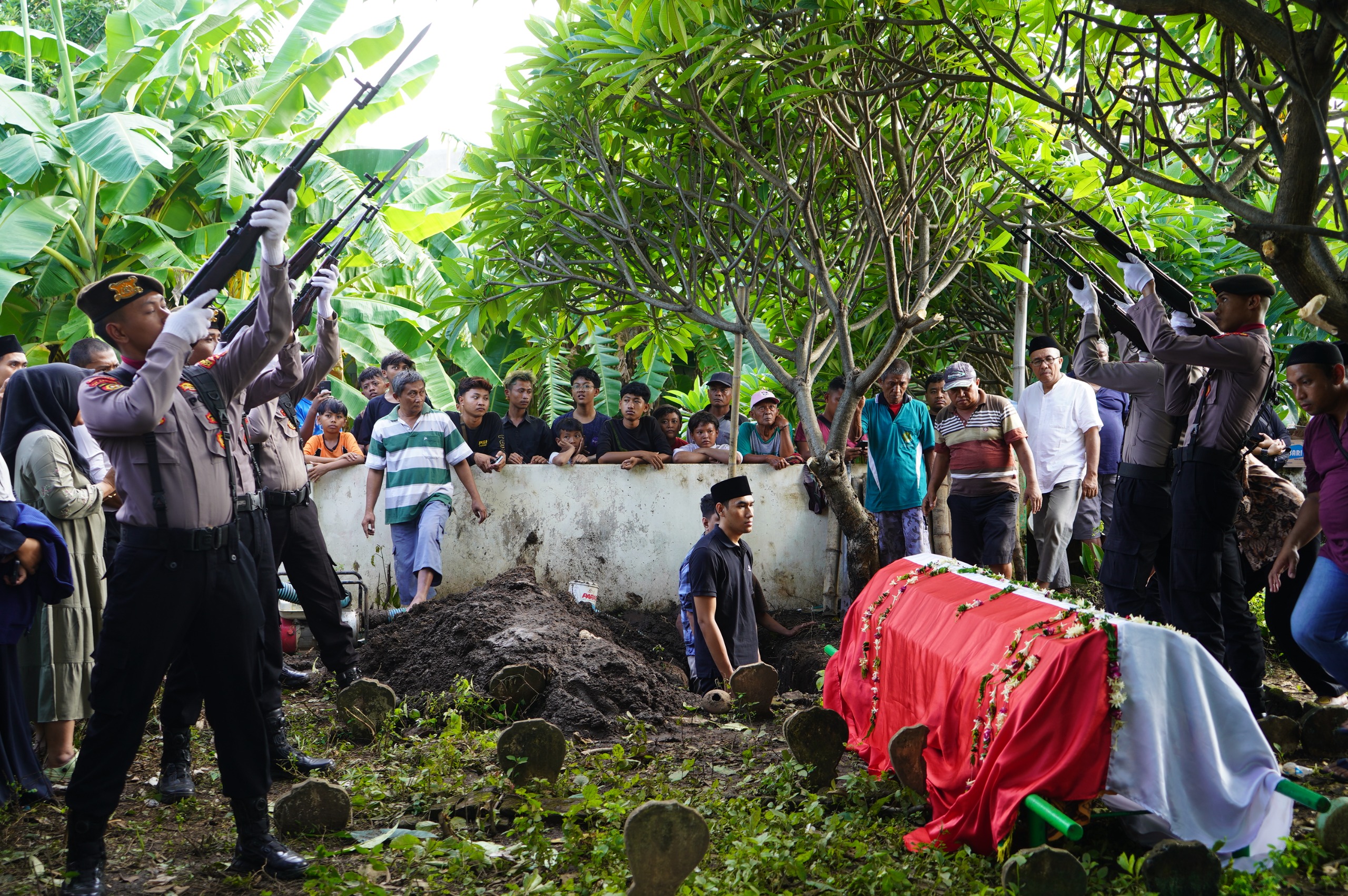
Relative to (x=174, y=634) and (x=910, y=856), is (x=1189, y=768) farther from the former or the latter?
(x=174, y=634)

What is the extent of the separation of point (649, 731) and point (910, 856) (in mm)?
1988

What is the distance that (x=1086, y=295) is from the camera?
17.5ft

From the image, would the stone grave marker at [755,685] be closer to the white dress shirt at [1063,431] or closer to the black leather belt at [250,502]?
the black leather belt at [250,502]

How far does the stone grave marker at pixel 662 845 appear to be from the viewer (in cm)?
285

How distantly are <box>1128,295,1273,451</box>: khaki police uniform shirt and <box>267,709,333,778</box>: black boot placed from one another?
4226 mm

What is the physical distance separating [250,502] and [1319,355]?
4.44m

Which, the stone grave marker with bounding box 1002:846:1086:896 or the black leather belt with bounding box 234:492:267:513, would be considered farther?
the black leather belt with bounding box 234:492:267:513

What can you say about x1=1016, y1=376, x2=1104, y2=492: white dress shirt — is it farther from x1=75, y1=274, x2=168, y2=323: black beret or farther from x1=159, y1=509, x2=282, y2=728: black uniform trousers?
x1=75, y1=274, x2=168, y2=323: black beret

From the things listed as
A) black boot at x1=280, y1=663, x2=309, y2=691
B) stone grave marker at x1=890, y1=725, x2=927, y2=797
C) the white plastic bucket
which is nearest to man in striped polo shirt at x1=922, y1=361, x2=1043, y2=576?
the white plastic bucket

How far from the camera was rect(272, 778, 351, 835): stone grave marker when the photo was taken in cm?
360

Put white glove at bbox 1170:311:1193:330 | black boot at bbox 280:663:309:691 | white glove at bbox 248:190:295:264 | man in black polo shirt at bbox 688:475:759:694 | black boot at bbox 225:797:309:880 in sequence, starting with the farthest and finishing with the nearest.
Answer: black boot at bbox 280:663:309:691
man in black polo shirt at bbox 688:475:759:694
white glove at bbox 1170:311:1193:330
white glove at bbox 248:190:295:264
black boot at bbox 225:797:309:880

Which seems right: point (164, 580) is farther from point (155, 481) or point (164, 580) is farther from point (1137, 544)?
point (1137, 544)

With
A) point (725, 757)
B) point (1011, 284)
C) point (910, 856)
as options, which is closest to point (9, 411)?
point (725, 757)

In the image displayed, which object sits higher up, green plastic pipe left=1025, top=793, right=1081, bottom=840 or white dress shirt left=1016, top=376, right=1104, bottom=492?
white dress shirt left=1016, top=376, right=1104, bottom=492
